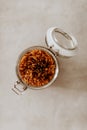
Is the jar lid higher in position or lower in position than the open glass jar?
higher

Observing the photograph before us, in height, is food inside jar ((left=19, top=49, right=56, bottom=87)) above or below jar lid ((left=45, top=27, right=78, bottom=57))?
below

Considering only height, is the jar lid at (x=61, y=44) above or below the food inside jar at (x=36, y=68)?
above
